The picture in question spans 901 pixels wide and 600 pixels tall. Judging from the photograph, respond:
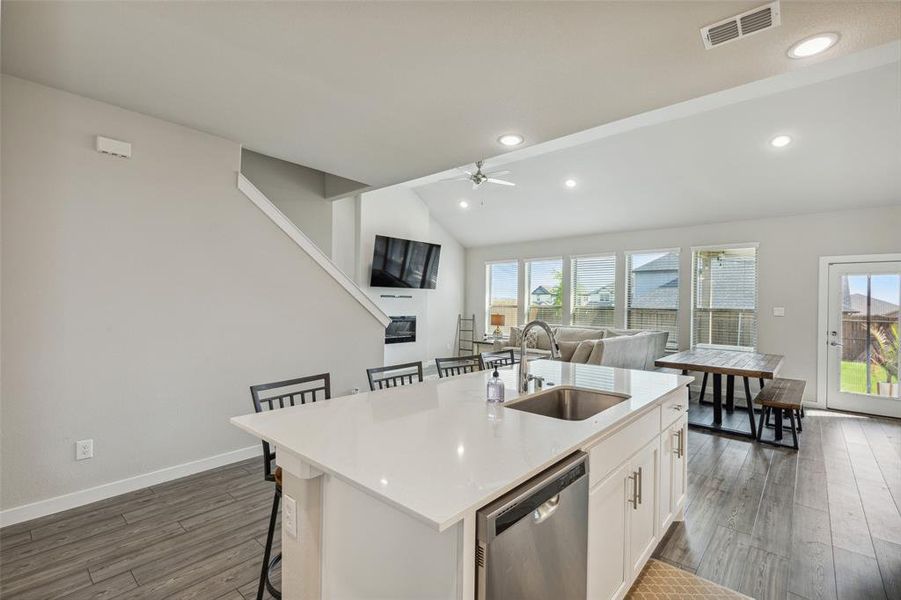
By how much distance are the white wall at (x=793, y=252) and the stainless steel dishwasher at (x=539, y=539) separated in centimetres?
578

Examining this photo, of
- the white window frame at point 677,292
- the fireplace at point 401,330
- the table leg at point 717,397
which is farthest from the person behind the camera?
the fireplace at point 401,330

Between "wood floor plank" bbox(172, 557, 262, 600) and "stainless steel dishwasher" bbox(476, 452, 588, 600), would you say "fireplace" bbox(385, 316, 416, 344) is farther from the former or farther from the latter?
"stainless steel dishwasher" bbox(476, 452, 588, 600)

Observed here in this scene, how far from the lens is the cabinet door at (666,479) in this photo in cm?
219

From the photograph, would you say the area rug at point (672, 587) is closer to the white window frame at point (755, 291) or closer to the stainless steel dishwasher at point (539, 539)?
the stainless steel dishwasher at point (539, 539)

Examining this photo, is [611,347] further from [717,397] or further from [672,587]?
[672,587]

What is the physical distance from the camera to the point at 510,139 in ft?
10.0

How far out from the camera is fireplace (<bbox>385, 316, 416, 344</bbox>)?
711cm

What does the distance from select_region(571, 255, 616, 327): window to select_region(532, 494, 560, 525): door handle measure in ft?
21.2

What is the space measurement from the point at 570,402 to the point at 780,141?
4.28 metres

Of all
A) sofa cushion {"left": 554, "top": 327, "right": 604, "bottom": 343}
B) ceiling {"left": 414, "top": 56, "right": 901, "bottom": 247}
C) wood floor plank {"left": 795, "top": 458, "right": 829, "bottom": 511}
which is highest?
ceiling {"left": 414, "top": 56, "right": 901, "bottom": 247}

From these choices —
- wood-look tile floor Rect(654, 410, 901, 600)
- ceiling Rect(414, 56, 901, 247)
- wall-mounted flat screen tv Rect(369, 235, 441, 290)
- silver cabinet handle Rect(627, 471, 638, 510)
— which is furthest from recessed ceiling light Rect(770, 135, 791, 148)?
wall-mounted flat screen tv Rect(369, 235, 441, 290)

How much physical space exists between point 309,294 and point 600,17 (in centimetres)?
307

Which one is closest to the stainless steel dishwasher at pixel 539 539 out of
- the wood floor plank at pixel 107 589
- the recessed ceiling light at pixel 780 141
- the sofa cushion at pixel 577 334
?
the wood floor plank at pixel 107 589

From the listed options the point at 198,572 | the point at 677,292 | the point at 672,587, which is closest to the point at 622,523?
the point at 672,587
